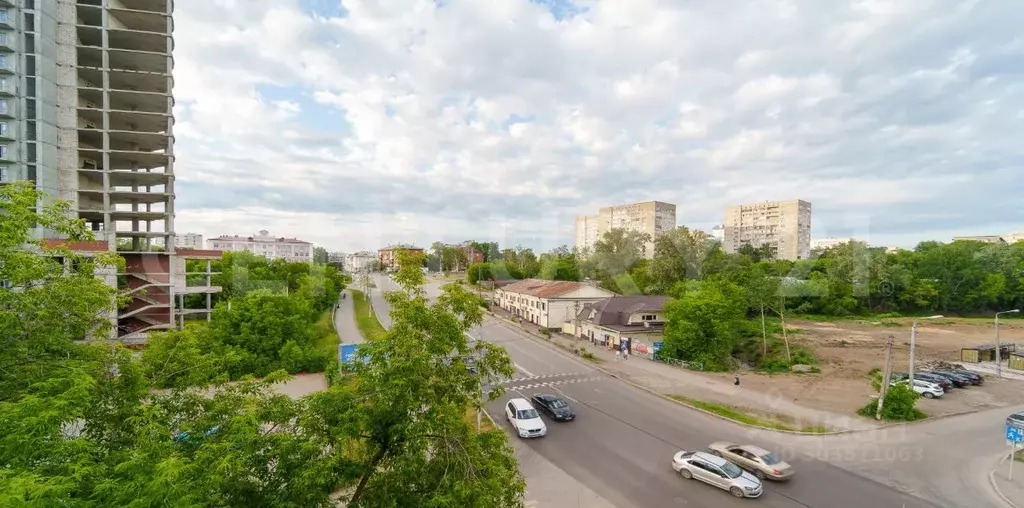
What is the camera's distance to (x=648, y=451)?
1496 centimetres

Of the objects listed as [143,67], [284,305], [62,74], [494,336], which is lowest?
[494,336]

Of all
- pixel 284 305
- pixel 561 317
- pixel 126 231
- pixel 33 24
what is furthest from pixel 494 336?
pixel 33 24

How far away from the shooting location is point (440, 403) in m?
6.65

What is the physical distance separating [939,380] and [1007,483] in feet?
39.7

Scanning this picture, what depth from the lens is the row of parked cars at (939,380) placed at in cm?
2173

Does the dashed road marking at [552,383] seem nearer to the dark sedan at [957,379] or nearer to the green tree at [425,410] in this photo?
the green tree at [425,410]

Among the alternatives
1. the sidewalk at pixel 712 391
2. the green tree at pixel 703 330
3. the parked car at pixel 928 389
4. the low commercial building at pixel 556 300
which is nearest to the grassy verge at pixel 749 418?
the sidewalk at pixel 712 391

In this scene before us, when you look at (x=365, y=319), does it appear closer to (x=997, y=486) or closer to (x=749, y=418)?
(x=749, y=418)

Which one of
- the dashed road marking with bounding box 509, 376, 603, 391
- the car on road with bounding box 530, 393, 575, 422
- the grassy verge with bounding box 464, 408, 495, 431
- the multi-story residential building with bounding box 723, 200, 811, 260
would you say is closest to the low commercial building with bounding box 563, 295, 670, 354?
the dashed road marking with bounding box 509, 376, 603, 391

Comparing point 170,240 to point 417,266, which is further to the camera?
point 170,240

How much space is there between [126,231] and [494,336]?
2939 cm

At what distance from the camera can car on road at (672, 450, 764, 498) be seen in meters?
12.0

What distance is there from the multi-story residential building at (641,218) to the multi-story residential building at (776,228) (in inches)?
608

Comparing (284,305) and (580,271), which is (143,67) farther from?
(580,271)
